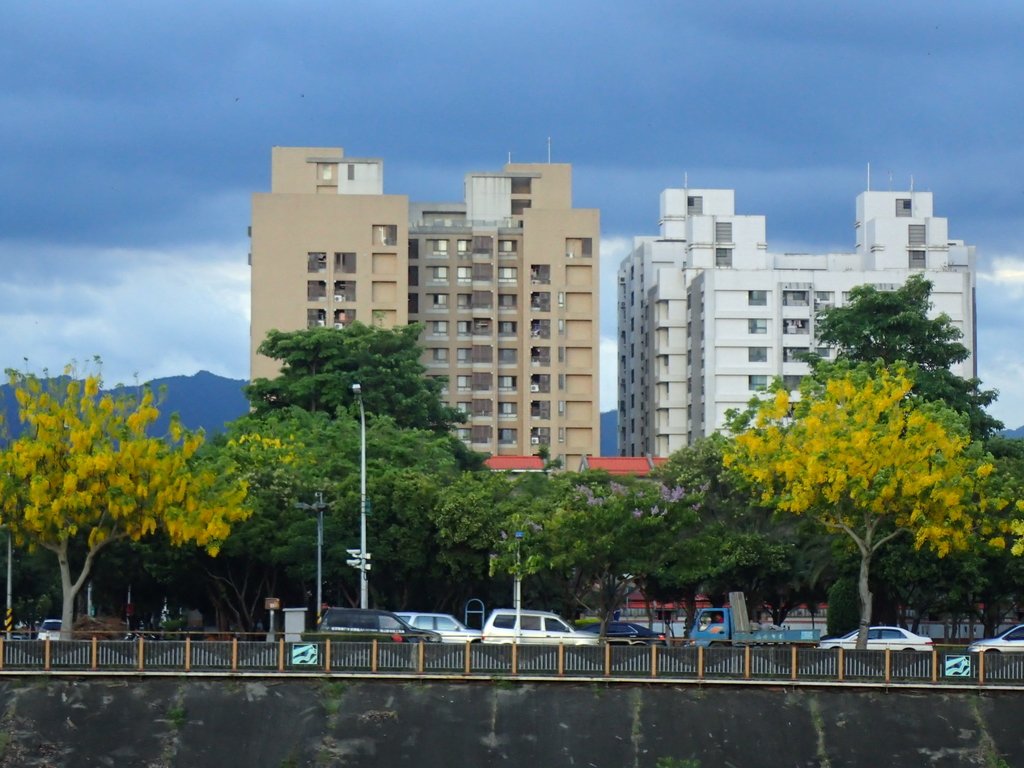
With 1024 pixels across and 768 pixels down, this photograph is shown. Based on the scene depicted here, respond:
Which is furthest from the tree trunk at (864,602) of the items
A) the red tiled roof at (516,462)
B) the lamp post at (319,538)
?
the red tiled roof at (516,462)

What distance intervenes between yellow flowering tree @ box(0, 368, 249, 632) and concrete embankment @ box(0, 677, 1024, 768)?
1177cm

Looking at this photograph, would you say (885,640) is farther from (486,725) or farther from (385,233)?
(385,233)

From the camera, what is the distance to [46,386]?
64625 millimetres

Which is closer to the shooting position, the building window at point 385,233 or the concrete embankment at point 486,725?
the concrete embankment at point 486,725

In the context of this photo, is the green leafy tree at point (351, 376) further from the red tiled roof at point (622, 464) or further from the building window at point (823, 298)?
the building window at point (823, 298)

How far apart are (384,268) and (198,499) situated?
2717 inches

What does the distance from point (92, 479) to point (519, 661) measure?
19.1 meters

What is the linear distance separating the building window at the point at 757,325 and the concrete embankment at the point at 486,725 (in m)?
86.8

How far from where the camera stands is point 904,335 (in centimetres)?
8750

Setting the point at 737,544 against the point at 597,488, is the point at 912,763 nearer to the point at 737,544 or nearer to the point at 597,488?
the point at 597,488

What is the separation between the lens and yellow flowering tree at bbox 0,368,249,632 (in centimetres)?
6084

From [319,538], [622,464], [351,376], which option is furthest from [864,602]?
[622,464]

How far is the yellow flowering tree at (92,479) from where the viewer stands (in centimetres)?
6084

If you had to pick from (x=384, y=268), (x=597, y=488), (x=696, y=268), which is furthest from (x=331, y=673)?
(x=696, y=268)
